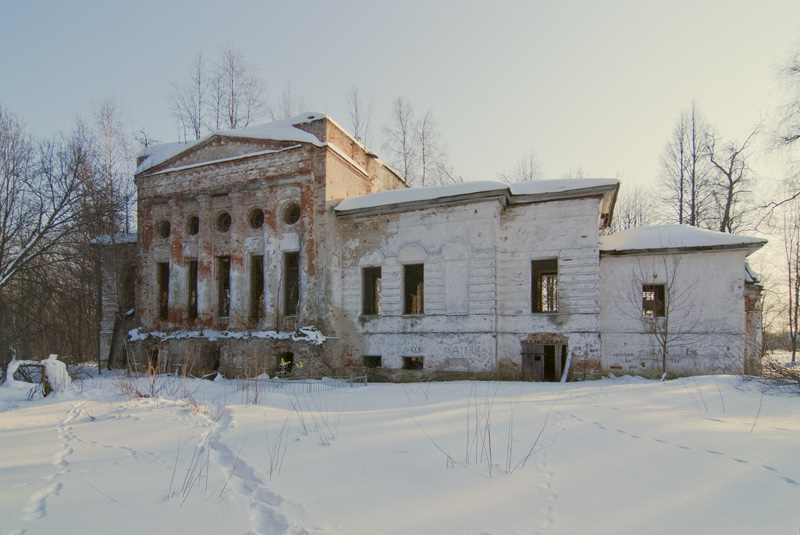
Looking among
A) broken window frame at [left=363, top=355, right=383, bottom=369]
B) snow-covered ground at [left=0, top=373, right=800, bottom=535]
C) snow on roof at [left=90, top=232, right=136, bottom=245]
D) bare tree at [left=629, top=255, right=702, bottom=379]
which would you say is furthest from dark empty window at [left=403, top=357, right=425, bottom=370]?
snow on roof at [left=90, top=232, right=136, bottom=245]

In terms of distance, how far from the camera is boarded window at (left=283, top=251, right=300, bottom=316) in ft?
54.5

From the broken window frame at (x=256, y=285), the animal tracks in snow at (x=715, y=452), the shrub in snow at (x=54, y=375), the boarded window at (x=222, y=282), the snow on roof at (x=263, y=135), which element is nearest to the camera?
the animal tracks in snow at (x=715, y=452)

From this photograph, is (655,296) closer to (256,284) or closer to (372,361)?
(372,361)

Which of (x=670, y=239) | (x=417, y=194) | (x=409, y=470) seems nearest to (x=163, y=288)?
(x=417, y=194)

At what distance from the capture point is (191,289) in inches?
751

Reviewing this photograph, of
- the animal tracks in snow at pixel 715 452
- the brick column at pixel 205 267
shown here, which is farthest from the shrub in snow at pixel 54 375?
the animal tracks in snow at pixel 715 452

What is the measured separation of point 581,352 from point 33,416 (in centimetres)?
1342

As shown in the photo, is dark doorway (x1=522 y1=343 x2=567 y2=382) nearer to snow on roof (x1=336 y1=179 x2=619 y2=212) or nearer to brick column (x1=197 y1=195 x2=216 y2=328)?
snow on roof (x1=336 y1=179 x2=619 y2=212)

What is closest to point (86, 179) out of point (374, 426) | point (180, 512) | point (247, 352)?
point (247, 352)

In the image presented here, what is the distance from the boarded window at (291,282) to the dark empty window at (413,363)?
455cm

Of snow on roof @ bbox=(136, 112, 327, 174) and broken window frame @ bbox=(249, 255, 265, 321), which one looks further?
broken window frame @ bbox=(249, 255, 265, 321)

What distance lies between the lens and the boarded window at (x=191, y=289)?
18.5 meters

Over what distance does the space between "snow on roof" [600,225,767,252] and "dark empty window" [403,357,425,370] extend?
7.19 metres

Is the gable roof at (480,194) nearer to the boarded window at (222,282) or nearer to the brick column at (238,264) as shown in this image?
the brick column at (238,264)
